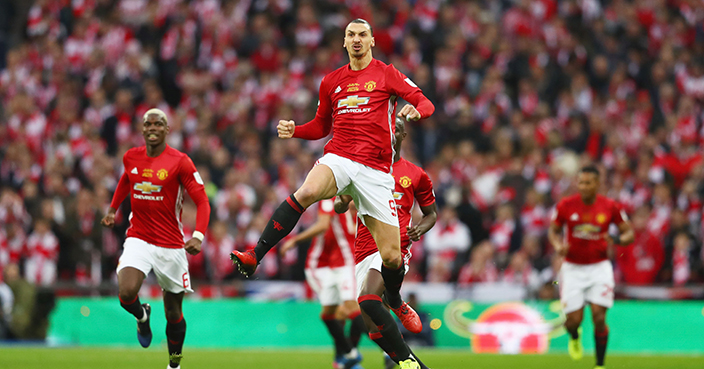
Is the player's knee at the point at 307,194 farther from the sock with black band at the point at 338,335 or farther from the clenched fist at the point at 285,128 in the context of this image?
the sock with black band at the point at 338,335

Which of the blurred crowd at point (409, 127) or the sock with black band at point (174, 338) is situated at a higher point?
the blurred crowd at point (409, 127)

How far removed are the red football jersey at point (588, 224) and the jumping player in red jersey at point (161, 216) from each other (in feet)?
16.7

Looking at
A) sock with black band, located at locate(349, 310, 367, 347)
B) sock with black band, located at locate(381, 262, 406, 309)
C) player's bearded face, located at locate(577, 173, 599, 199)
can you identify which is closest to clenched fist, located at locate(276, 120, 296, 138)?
sock with black band, located at locate(381, 262, 406, 309)

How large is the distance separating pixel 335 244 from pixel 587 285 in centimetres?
349

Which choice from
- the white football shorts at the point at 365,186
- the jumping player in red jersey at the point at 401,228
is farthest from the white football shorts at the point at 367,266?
the white football shorts at the point at 365,186

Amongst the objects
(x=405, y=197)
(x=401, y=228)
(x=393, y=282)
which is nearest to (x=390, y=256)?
(x=393, y=282)

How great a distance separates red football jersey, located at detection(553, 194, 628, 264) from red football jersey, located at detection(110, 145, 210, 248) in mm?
5095

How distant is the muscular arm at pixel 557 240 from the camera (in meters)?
12.2

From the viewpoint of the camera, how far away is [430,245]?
Answer: 17.8m

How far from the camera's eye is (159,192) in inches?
411

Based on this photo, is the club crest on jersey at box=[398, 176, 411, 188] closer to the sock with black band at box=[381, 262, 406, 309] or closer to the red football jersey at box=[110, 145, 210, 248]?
the sock with black band at box=[381, 262, 406, 309]

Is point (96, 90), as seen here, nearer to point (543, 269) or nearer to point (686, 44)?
point (543, 269)

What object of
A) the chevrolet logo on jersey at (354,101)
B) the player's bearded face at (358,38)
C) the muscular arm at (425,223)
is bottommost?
the muscular arm at (425,223)

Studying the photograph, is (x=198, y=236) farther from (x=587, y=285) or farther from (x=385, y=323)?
(x=587, y=285)
